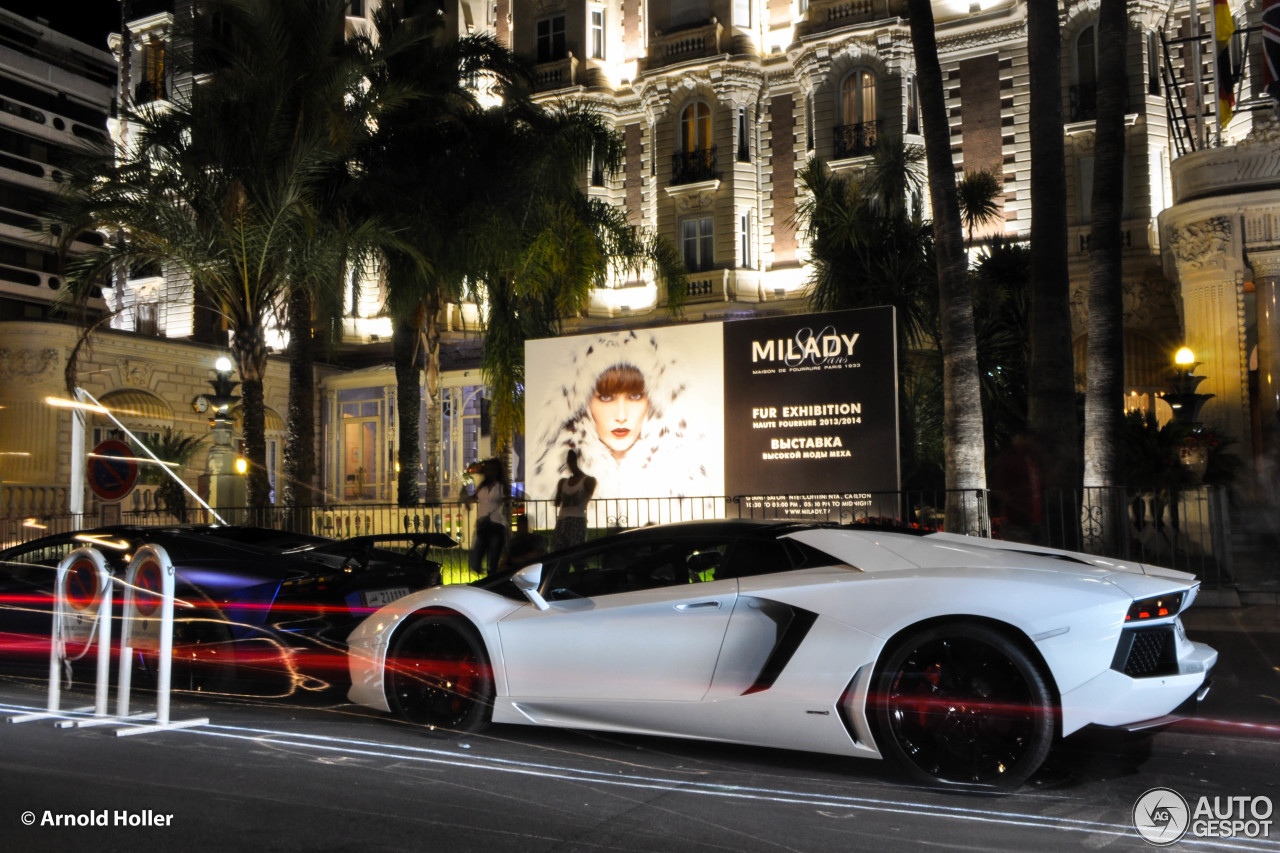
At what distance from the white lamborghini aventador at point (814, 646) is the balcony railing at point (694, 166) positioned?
85.6ft

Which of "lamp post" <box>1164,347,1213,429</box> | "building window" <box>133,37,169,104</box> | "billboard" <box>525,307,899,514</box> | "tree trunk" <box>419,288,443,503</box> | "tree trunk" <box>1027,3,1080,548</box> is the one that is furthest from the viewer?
"building window" <box>133,37,169,104</box>

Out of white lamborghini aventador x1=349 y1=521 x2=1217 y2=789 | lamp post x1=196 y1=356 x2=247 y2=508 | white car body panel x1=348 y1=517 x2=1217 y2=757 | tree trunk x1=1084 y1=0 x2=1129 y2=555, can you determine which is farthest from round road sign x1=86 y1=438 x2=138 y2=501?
tree trunk x1=1084 y1=0 x2=1129 y2=555

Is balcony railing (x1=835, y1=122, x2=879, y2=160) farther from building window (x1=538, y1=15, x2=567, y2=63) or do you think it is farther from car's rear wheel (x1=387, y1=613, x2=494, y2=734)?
car's rear wheel (x1=387, y1=613, x2=494, y2=734)

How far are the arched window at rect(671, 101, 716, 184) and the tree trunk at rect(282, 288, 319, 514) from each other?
638 inches

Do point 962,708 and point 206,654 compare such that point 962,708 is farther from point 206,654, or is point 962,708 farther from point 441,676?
point 206,654

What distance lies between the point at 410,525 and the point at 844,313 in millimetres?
7560

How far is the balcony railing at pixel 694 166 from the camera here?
31.1 meters

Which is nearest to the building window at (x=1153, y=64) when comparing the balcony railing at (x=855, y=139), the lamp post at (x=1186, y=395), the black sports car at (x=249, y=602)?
the balcony railing at (x=855, y=139)

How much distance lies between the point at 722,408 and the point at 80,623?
7357 mm

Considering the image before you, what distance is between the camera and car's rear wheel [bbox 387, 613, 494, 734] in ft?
19.8

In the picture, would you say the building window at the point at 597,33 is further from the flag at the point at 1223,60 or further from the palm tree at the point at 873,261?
the flag at the point at 1223,60

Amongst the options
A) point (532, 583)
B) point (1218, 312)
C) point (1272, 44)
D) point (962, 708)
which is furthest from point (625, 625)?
point (1272, 44)

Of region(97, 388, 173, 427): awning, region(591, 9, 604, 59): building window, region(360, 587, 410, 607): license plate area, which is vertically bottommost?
region(360, 587, 410, 607): license plate area

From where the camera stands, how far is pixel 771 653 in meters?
5.25
